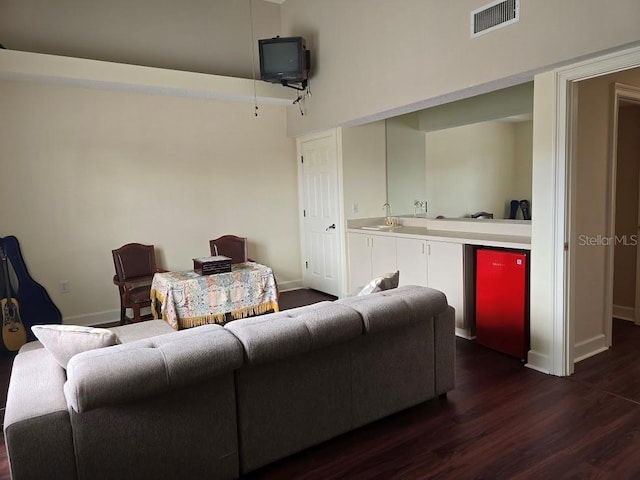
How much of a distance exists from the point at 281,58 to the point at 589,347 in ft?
13.4

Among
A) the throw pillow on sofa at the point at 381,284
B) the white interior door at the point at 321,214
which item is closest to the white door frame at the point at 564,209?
the throw pillow on sofa at the point at 381,284

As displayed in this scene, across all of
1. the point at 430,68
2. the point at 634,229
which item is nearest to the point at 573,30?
the point at 430,68

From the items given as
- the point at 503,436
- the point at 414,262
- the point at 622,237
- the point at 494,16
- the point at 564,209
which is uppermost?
the point at 494,16

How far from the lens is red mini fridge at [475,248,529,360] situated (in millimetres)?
3285

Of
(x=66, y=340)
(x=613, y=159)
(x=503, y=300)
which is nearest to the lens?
(x=66, y=340)

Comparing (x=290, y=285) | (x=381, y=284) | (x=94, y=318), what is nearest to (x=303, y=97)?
(x=290, y=285)

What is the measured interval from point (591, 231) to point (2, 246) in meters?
5.09

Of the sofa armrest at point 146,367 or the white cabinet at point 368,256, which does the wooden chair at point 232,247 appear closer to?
the white cabinet at point 368,256

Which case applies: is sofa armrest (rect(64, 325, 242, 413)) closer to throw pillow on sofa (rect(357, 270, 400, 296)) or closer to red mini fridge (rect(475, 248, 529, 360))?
throw pillow on sofa (rect(357, 270, 400, 296))

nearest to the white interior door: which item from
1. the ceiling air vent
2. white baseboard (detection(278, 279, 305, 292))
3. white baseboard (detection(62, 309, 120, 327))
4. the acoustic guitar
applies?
white baseboard (detection(278, 279, 305, 292))

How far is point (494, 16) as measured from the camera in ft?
10.0

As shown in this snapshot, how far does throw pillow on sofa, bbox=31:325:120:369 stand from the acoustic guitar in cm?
255

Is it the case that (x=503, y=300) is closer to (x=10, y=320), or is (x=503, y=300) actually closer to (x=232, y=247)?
(x=232, y=247)

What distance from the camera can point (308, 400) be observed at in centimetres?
218
